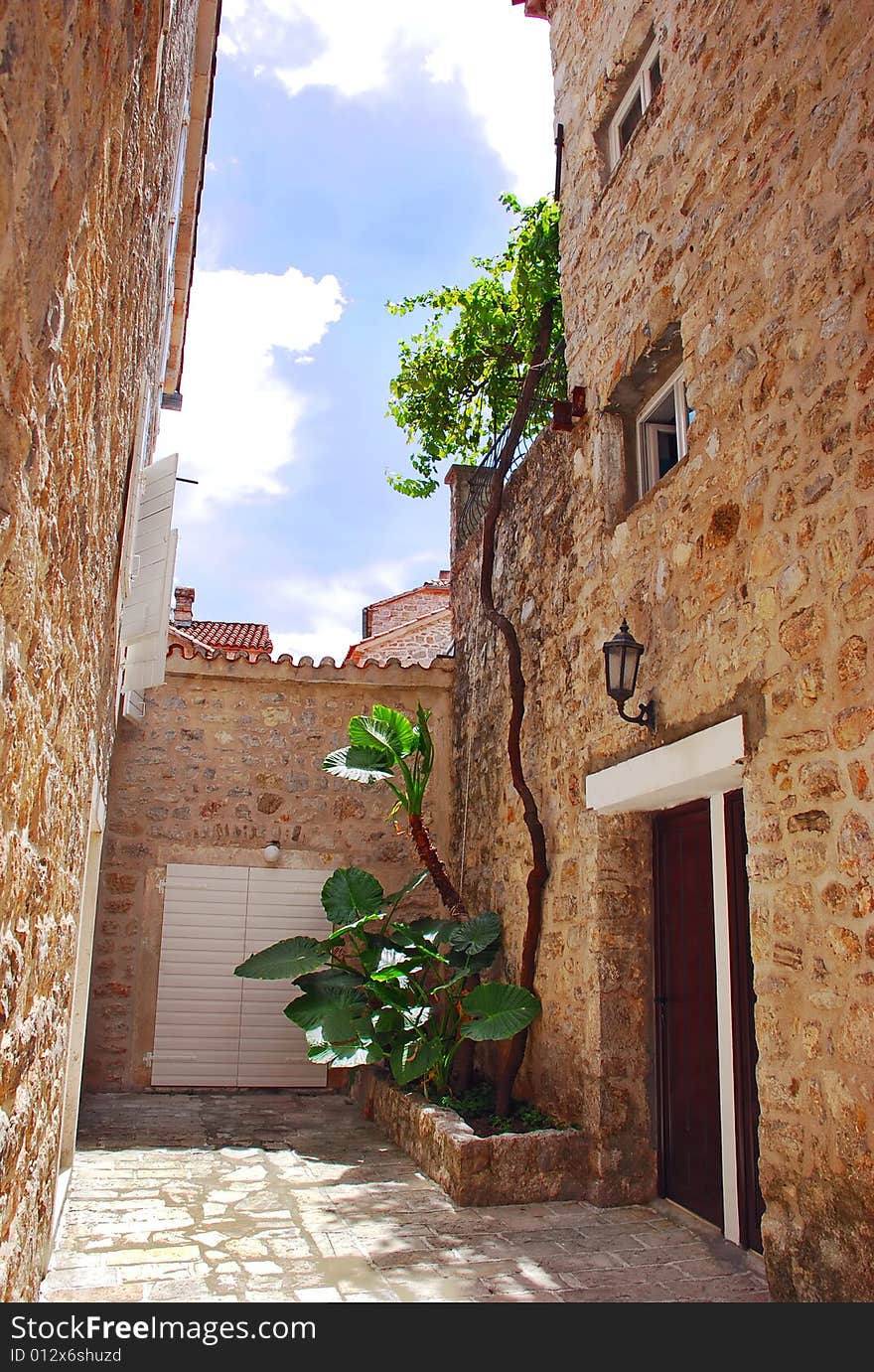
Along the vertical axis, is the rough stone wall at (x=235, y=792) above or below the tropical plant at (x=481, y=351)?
below

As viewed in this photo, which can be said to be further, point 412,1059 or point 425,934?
point 425,934

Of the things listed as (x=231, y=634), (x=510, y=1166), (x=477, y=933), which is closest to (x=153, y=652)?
(x=477, y=933)

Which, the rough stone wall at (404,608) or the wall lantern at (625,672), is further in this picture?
the rough stone wall at (404,608)

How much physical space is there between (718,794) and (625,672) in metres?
0.76

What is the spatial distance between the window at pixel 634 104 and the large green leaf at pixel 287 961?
5.92 m

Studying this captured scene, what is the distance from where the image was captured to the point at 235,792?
9.30 meters

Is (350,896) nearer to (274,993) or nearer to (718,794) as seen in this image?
(274,993)

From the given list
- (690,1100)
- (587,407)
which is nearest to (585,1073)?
(690,1100)

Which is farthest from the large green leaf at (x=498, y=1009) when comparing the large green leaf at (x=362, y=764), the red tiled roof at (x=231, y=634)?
the red tiled roof at (x=231, y=634)

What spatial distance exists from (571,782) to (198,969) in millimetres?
4260

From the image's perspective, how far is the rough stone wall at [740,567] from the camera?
362 centimetres

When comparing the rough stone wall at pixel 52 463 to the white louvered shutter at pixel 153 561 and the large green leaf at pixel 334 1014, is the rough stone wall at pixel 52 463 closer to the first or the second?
the white louvered shutter at pixel 153 561

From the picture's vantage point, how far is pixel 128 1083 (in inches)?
336
